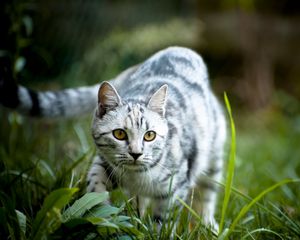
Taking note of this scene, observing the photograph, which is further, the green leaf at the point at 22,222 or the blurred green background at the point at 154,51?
the blurred green background at the point at 154,51

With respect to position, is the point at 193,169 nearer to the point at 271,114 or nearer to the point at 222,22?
the point at 271,114

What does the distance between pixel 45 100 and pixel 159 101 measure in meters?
1.01

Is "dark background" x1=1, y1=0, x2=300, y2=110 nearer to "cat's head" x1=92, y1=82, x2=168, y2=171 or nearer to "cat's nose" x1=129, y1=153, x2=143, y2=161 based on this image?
"cat's head" x1=92, y1=82, x2=168, y2=171

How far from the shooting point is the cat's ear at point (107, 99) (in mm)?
3031

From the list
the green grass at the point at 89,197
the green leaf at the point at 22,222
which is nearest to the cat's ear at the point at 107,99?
the green grass at the point at 89,197

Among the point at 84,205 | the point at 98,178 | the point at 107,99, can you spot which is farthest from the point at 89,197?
the point at 107,99

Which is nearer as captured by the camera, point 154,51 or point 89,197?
point 89,197

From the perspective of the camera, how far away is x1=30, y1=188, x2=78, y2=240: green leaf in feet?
7.46

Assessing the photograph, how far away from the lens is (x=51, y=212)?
2283 mm

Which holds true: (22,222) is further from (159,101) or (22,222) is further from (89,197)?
(159,101)

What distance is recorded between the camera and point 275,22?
9.23m

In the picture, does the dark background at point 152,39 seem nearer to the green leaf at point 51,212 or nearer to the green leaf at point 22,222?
the green leaf at point 22,222

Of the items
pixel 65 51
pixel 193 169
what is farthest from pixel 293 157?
pixel 65 51

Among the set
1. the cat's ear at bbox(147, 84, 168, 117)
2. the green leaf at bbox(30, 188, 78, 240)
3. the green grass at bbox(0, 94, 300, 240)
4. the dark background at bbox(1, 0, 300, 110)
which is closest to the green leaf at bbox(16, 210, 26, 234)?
the green grass at bbox(0, 94, 300, 240)
